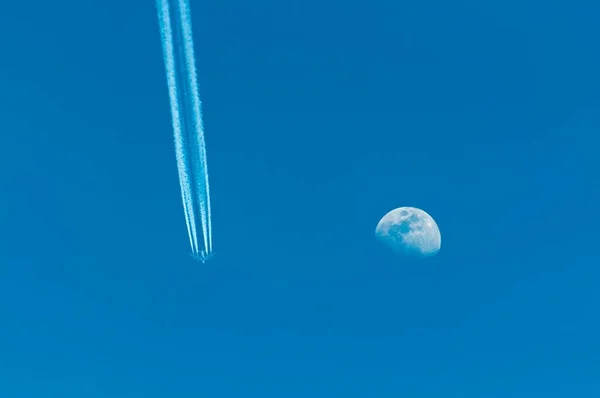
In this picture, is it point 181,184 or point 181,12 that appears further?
point 181,184

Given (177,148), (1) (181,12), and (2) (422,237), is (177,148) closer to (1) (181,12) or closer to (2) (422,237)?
(1) (181,12)

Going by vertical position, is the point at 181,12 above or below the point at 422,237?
below

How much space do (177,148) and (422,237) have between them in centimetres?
4963

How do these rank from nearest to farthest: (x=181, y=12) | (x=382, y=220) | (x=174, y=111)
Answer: (x=181, y=12) < (x=174, y=111) < (x=382, y=220)

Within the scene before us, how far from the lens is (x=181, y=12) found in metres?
49.2

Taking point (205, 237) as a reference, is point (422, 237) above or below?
above

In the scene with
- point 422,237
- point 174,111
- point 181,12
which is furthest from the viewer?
Result: point 422,237

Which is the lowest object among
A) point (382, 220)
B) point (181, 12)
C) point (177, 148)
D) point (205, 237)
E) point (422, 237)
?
point (205, 237)

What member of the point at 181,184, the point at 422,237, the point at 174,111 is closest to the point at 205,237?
the point at 181,184

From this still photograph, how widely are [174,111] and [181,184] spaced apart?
667cm

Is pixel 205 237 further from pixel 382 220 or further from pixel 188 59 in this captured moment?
pixel 382 220

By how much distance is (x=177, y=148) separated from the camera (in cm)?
5609

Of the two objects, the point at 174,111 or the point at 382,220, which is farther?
the point at 382,220

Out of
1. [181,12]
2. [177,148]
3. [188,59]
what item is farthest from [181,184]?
[181,12]
